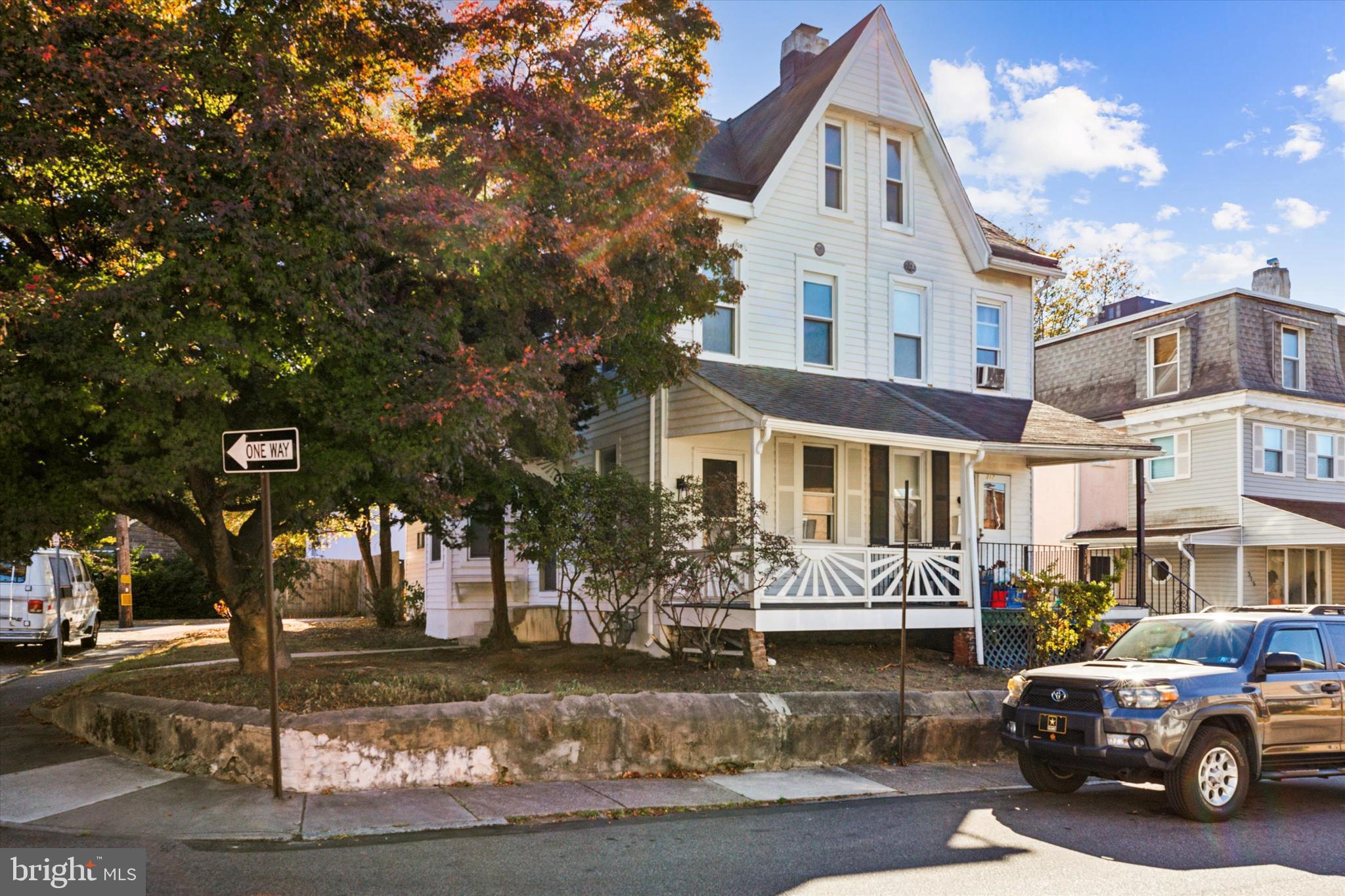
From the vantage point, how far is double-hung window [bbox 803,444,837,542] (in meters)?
17.6

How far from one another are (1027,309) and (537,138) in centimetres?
1278

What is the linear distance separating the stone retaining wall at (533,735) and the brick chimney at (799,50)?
47.3 ft

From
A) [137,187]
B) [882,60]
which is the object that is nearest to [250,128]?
[137,187]

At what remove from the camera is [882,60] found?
744 inches

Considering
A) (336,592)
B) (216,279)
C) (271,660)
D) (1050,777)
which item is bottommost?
(336,592)

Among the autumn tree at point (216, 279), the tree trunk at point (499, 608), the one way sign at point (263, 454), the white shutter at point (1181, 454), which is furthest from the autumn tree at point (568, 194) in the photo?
the white shutter at point (1181, 454)

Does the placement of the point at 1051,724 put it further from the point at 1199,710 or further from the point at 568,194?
the point at 568,194

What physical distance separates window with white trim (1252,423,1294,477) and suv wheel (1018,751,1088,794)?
65.2 ft

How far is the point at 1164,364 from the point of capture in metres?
28.6

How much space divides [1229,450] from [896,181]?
1288 cm

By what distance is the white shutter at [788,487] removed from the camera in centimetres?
1722

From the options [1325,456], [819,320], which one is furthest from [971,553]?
[1325,456]

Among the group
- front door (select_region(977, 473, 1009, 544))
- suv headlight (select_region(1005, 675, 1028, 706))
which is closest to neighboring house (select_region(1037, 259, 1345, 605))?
→ front door (select_region(977, 473, 1009, 544))

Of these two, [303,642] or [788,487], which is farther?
[303,642]
